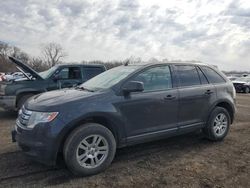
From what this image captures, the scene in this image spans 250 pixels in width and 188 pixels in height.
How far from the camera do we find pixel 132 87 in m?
5.05

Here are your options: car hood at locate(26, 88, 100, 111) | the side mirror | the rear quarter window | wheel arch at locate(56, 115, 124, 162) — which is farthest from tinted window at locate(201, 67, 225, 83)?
car hood at locate(26, 88, 100, 111)

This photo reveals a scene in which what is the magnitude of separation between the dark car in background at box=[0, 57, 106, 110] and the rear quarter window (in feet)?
15.1

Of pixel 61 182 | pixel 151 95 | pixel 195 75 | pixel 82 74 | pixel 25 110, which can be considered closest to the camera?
pixel 61 182

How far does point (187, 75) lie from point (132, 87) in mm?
1638

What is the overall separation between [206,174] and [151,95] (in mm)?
1584

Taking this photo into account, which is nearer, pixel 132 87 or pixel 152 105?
pixel 132 87

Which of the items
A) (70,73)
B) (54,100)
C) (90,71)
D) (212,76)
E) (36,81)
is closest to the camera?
(54,100)

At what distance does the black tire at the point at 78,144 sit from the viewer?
4.52 metres

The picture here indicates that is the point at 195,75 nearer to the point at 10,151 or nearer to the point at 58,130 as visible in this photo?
the point at 58,130

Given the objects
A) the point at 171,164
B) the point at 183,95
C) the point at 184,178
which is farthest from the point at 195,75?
the point at 184,178

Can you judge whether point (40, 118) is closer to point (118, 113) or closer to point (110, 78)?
point (118, 113)

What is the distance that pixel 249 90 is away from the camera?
85.0ft

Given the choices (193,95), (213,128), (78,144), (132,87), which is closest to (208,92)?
(193,95)

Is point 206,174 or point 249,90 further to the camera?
point 249,90
